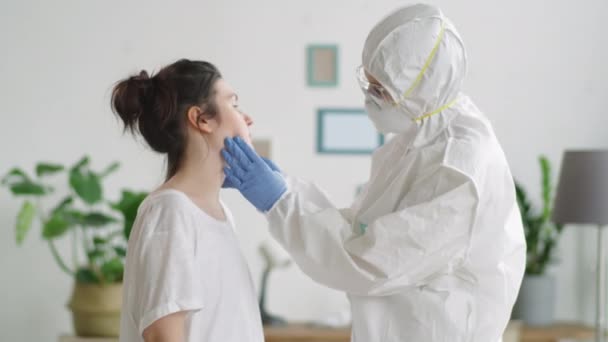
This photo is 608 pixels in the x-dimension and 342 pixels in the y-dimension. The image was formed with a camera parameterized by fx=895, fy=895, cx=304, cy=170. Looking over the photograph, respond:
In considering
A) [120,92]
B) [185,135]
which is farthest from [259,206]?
[120,92]

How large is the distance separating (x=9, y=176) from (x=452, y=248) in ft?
7.68

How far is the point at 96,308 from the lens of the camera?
11.0 feet

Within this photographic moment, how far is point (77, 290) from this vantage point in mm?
3424

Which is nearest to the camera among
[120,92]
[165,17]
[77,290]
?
[120,92]

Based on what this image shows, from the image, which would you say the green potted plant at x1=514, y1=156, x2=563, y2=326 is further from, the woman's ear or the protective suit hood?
the woman's ear

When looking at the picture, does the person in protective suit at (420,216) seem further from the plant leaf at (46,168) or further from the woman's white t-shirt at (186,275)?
the plant leaf at (46,168)

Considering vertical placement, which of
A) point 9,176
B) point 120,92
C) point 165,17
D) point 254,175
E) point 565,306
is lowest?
point 565,306

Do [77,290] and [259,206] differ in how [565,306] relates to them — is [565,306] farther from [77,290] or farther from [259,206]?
[259,206]

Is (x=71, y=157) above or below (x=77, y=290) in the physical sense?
above

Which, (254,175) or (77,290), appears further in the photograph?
(77,290)

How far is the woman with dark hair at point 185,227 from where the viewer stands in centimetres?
158

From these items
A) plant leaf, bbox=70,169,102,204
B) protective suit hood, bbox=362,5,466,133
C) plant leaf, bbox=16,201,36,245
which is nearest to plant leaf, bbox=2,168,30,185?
plant leaf, bbox=16,201,36,245

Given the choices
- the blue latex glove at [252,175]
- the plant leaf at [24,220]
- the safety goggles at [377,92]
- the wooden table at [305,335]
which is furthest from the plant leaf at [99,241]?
the safety goggles at [377,92]

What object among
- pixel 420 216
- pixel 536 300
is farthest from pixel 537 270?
pixel 420 216
